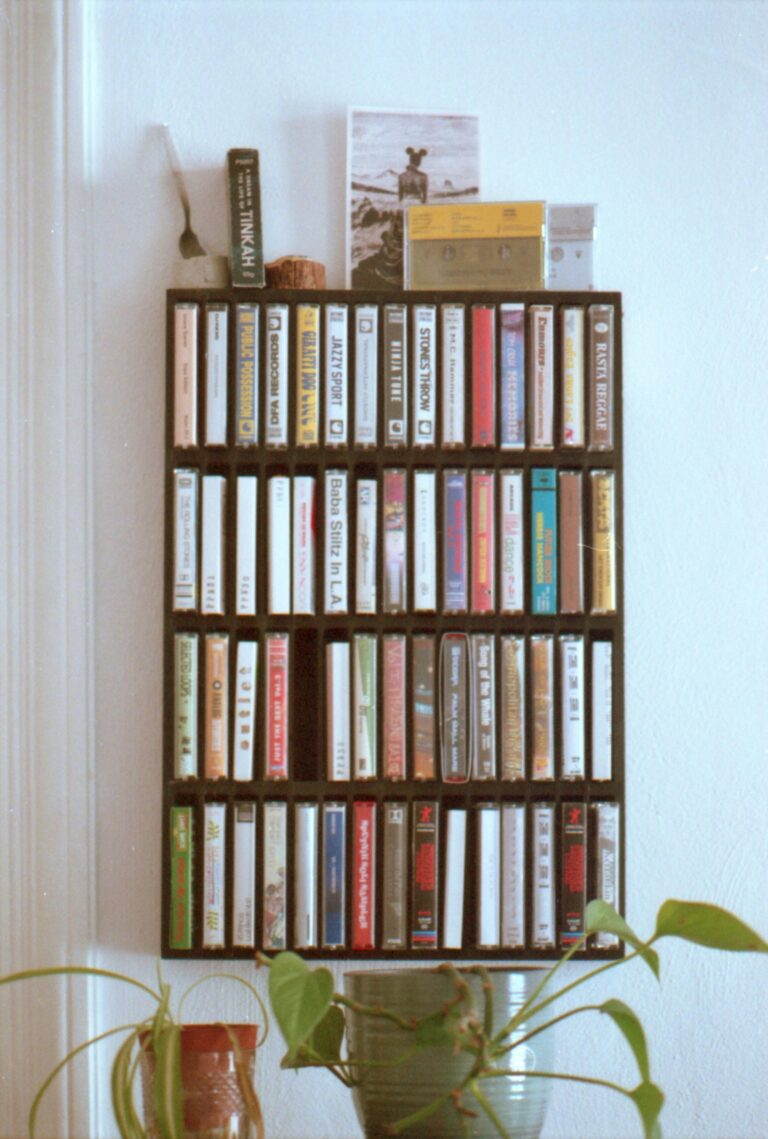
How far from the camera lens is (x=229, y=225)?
5.25 feet

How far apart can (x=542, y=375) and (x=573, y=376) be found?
0.12ft

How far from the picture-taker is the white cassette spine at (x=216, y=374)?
5.13 ft

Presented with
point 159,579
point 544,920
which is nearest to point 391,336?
point 159,579

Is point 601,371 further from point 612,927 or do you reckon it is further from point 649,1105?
point 649,1105

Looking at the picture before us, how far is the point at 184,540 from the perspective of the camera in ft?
5.11

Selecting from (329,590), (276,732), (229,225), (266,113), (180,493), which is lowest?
A: (276,732)

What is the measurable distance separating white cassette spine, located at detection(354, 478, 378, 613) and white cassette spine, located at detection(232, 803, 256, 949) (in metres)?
0.27

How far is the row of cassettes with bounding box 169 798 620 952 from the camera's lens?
1.53 metres

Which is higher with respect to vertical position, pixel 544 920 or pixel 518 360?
pixel 518 360

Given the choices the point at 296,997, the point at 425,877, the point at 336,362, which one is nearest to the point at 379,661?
the point at 425,877

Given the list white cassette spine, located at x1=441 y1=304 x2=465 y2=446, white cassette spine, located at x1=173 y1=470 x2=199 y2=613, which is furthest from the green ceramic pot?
white cassette spine, located at x1=441 y1=304 x2=465 y2=446

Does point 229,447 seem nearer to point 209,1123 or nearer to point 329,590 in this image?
point 329,590

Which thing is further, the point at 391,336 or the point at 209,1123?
Result: the point at 391,336

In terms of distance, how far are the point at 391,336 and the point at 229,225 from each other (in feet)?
0.78
